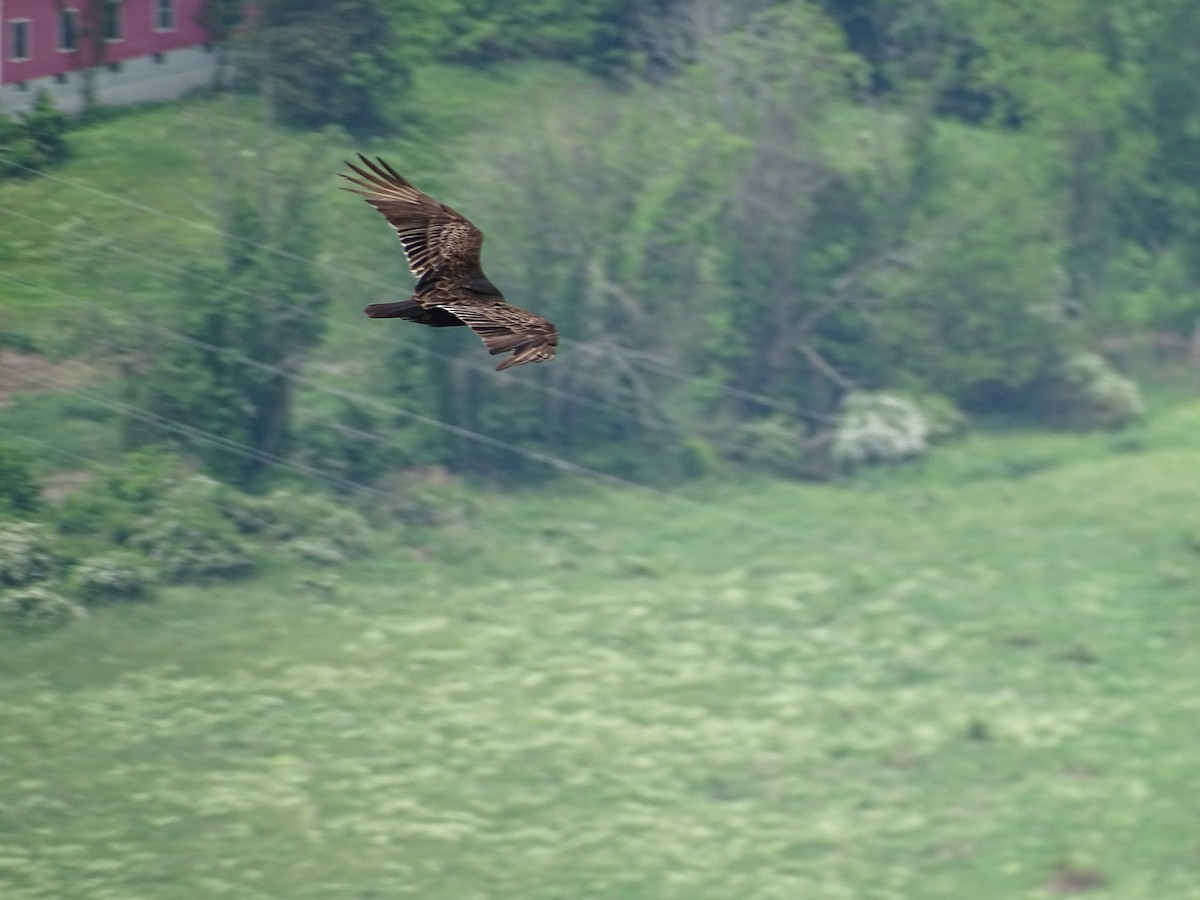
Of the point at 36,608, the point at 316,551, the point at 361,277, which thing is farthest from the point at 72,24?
the point at 36,608

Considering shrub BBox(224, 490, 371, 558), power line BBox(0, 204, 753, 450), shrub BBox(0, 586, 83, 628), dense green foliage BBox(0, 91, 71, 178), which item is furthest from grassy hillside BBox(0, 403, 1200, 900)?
dense green foliage BBox(0, 91, 71, 178)

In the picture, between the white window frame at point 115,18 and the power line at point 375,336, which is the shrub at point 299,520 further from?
the white window frame at point 115,18

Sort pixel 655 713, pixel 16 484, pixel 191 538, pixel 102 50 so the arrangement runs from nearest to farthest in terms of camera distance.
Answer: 1. pixel 16 484
2. pixel 655 713
3. pixel 191 538
4. pixel 102 50

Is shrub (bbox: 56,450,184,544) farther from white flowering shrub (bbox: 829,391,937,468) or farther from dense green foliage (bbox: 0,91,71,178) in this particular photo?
white flowering shrub (bbox: 829,391,937,468)

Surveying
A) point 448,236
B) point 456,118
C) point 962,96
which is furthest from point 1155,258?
point 448,236

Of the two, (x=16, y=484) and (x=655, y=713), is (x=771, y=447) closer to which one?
(x=655, y=713)

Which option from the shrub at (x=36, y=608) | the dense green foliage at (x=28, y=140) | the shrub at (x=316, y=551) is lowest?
the shrub at (x=316, y=551)

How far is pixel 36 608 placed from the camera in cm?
2906

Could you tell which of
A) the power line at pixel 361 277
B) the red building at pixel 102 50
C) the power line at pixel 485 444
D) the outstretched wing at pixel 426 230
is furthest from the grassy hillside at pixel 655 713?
the outstretched wing at pixel 426 230

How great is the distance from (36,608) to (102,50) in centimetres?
1199

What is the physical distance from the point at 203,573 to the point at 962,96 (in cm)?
2535

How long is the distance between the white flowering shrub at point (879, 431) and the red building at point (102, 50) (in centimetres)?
1477

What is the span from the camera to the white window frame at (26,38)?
34156 millimetres

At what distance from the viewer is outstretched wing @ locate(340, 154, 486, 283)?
9711mm
